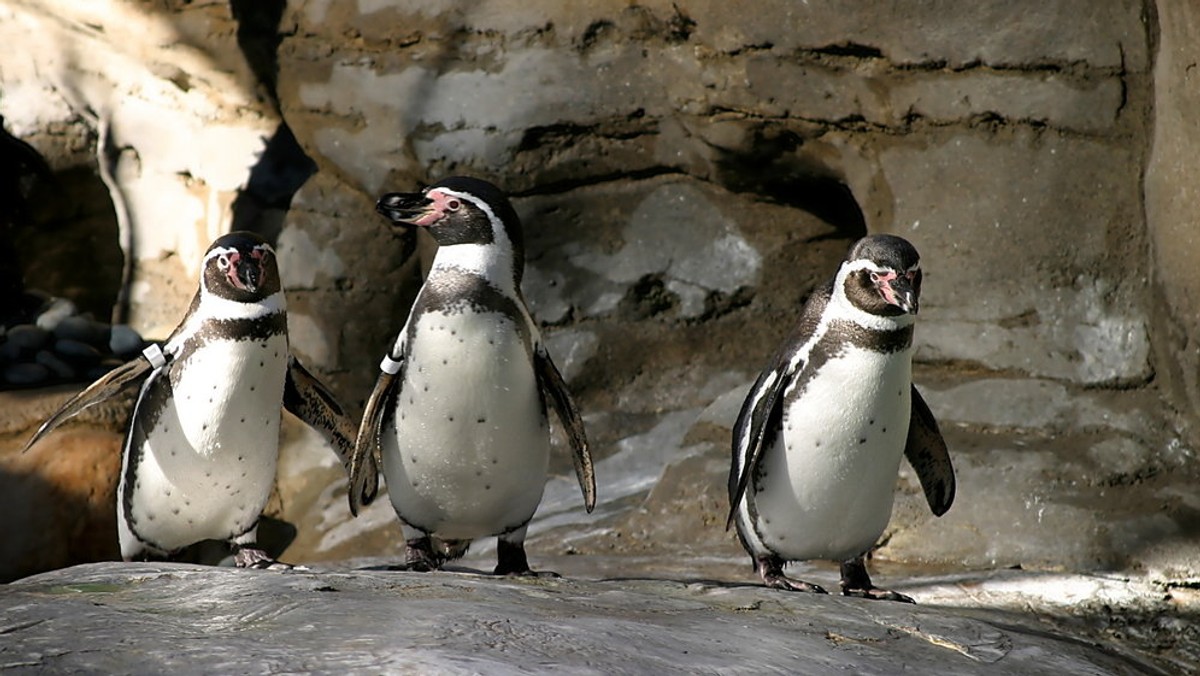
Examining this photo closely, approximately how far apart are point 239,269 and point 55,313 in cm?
281

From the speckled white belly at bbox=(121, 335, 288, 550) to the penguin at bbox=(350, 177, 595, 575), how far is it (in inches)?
10.9

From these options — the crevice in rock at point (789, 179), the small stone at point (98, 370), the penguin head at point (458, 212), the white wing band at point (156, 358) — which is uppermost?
the crevice in rock at point (789, 179)

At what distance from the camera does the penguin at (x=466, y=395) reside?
3645 mm

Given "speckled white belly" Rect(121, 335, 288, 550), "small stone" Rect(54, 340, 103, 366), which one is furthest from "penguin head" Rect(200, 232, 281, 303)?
"small stone" Rect(54, 340, 103, 366)

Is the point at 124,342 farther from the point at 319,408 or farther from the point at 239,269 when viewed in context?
the point at 239,269

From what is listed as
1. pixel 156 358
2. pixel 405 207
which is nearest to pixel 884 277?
pixel 405 207

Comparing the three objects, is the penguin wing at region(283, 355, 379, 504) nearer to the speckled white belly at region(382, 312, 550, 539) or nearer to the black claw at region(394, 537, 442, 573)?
Result: the black claw at region(394, 537, 442, 573)

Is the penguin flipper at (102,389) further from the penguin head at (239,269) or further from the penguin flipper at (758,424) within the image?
the penguin flipper at (758,424)

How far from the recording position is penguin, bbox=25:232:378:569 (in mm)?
3771

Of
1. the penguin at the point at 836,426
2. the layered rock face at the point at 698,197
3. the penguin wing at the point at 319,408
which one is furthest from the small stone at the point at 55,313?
the penguin at the point at 836,426

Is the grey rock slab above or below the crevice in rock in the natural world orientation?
below

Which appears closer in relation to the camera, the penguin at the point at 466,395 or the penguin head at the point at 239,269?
the penguin at the point at 466,395

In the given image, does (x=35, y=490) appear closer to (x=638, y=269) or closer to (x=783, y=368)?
(x=638, y=269)

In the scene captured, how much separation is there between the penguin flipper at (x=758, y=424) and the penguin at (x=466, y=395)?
1.31ft
